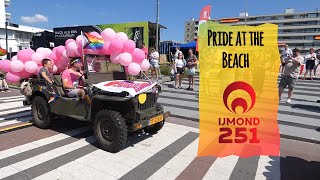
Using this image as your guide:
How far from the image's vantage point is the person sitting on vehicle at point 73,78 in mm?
5695

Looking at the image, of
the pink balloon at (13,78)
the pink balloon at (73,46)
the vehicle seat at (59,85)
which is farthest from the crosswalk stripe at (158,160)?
the pink balloon at (13,78)

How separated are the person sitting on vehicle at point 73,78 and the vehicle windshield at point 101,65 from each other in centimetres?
24

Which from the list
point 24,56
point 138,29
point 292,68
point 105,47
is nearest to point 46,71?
point 24,56

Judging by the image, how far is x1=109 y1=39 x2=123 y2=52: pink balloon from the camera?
5.97 meters

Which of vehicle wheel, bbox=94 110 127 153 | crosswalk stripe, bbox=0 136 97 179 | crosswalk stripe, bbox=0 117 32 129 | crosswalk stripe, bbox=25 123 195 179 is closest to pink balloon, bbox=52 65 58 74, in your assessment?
crosswalk stripe, bbox=0 117 32 129

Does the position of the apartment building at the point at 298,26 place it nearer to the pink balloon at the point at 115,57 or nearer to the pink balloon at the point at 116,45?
the pink balloon at the point at 115,57

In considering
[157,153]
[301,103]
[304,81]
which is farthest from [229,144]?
[304,81]

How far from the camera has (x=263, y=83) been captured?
212 cm

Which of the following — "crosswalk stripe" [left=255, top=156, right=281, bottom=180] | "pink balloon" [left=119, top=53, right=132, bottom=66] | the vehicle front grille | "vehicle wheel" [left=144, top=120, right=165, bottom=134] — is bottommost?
"crosswalk stripe" [left=255, top=156, right=281, bottom=180]

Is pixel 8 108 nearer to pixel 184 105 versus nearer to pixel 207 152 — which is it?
pixel 184 105

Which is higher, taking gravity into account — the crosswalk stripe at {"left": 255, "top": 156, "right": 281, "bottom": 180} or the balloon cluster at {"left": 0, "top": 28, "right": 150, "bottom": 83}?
the balloon cluster at {"left": 0, "top": 28, "right": 150, "bottom": 83}

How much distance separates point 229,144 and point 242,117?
11.3 inches

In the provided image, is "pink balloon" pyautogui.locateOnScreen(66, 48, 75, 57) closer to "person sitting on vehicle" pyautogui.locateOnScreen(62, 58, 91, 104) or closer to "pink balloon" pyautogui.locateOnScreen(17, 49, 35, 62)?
"person sitting on vehicle" pyautogui.locateOnScreen(62, 58, 91, 104)

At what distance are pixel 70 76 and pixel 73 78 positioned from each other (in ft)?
0.25
